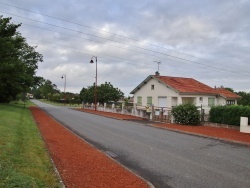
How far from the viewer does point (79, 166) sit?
904 centimetres

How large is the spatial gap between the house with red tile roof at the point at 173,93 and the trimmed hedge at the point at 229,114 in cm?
1057

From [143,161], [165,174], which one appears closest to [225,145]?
[143,161]

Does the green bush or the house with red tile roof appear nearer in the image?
the green bush

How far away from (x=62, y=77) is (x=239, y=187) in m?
82.2

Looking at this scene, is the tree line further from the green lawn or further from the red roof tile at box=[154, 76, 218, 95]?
the green lawn

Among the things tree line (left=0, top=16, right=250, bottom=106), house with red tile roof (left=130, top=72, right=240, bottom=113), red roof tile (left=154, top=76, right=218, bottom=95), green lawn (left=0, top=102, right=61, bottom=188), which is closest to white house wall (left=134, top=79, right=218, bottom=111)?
house with red tile roof (left=130, top=72, right=240, bottom=113)

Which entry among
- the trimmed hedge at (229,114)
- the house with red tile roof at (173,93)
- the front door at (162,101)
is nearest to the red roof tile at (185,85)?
the house with red tile roof at (173,93)

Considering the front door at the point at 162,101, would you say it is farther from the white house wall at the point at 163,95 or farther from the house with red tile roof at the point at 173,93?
the white house wall at the point at 163,95

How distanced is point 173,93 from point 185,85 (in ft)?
10.0

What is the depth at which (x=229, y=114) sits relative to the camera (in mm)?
22812

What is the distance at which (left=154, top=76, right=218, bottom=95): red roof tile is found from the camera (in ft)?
121

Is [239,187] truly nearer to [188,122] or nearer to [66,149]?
[66,149]

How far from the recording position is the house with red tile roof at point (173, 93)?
121 feet

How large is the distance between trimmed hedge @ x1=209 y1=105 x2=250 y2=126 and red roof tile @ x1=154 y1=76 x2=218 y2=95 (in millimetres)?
11332
